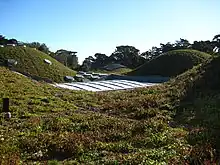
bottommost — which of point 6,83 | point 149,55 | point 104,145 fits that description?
point 104,145

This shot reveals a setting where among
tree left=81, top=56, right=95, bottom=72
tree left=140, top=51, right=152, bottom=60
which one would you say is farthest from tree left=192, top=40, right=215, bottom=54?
tree left=81, top=56, right=95, bottom=72

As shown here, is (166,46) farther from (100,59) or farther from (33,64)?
(33,64)

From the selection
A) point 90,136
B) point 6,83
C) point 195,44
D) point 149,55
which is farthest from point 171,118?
point 149,55

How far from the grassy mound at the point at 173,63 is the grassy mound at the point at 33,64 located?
17.0 metres

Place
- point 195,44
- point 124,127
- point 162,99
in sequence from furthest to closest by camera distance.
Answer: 1. point 195,44
2. point 162,99
3. point 124,127

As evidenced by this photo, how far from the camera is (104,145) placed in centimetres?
909

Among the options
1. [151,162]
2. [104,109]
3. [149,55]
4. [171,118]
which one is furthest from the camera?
[149,55]

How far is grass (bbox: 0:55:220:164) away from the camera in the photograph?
7730mm

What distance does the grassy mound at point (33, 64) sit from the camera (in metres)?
42.1

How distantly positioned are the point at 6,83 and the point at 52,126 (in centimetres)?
1136

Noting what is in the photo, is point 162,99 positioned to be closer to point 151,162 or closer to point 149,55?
point 151,162

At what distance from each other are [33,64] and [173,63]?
1005 inches

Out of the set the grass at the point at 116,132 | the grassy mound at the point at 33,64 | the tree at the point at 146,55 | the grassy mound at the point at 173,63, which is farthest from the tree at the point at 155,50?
the grass at the point at 116,132

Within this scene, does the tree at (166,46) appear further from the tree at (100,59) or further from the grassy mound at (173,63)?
the grassy mound at (173,63)
